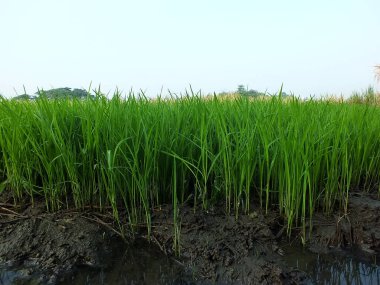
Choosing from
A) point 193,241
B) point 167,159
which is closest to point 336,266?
point 193,241

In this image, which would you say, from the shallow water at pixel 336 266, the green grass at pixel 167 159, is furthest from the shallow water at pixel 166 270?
the green grass at pixel 167 159

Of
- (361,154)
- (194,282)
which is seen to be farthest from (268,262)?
(361,154)

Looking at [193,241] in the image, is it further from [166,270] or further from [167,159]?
[167,159]

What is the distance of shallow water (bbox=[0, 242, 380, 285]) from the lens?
57.9 inches

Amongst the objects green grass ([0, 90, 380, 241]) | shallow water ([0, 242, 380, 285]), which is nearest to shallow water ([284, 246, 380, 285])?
shallow water ([0, 242, 380, 285])

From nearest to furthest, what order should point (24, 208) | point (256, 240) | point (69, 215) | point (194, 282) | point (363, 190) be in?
point (194, 282)
point (256, 240)
point (69, 215)
point (24, 208)
point (363, 190)

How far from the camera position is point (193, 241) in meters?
1.63

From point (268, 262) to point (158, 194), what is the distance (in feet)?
2.03

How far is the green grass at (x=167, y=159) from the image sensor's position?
169 cm

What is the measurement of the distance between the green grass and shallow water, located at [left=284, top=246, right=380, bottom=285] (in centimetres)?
17

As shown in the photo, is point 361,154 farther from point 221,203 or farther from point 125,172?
point 125,172

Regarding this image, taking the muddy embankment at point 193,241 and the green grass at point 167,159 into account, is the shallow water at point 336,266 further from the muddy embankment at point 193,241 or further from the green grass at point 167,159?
the green grass at point 167,159

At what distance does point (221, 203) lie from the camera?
72.5 inches

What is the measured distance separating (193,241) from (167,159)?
38cm
